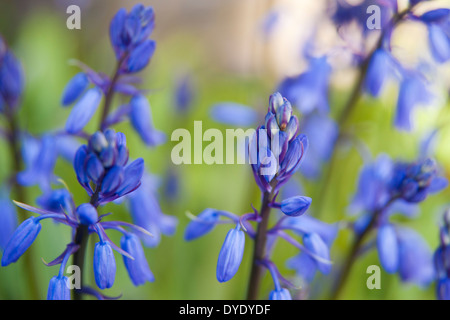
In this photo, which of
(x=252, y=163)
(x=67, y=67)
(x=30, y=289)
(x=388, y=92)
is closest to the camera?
A: (x=252, y=163)

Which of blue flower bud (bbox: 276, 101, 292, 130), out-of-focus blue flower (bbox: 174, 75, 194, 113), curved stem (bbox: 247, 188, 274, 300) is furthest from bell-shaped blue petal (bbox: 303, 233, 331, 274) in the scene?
out-of-focus blue flower (bbox: 174, 75, 194, 113)

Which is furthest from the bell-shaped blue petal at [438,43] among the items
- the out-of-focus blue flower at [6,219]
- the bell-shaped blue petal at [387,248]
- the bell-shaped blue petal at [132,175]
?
the out-of-focus blue flower at [6,219]

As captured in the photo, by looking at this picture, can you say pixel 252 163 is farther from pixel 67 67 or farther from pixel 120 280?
pixel 67 67

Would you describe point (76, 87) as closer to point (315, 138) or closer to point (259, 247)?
point (259, 247)

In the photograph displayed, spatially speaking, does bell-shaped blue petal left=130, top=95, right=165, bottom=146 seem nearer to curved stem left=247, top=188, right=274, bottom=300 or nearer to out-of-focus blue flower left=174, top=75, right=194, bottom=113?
curved stem left=247, top=188, right=274, bottom=300

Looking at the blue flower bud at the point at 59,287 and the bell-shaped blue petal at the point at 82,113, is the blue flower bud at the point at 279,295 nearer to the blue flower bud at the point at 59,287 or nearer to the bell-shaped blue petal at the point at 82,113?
the blue flower bud at the point at 59,287
